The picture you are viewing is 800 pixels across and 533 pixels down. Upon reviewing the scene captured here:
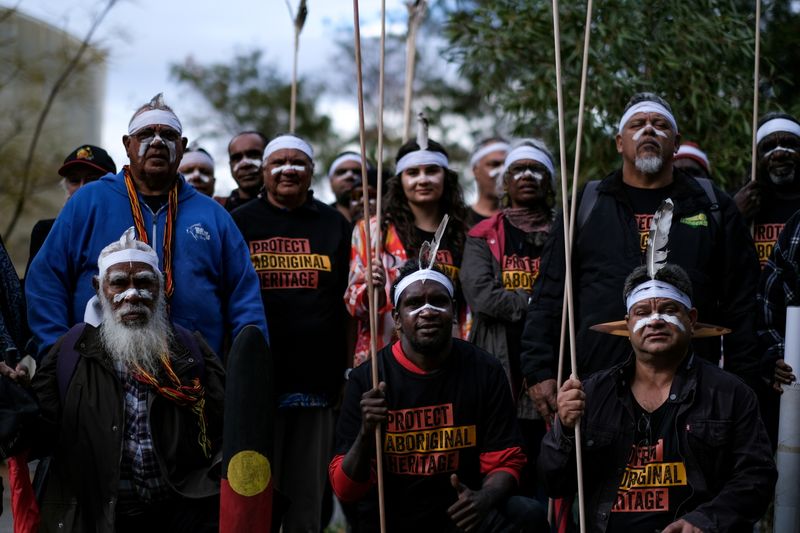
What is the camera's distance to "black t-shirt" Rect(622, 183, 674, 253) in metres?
5.89

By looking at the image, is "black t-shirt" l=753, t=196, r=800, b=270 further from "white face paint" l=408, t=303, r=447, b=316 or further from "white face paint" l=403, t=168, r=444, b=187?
"white face paint" l=408, t=303, r=447, b=316

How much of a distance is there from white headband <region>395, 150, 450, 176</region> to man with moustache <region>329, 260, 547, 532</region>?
4.98ft

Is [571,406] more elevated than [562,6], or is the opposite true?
[562,6]

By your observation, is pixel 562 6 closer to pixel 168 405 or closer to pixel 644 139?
pixel 644 139

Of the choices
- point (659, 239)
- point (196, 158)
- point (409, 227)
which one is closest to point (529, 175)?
point (409, 227)

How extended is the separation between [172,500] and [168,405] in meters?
0.40

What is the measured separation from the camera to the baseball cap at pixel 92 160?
7188 millimetres

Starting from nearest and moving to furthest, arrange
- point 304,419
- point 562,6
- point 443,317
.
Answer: point 443,317 < point 304,419 < point 562,6

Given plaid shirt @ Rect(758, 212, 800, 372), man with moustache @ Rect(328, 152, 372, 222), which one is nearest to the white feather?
plaid shirt @ Rect(758, 212, 800, 372)

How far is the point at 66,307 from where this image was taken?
19.4ft

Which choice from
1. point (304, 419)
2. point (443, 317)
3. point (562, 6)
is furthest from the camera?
point (562, 6)

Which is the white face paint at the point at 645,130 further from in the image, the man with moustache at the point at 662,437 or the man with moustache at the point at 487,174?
the man with moustache at the point at 487,174

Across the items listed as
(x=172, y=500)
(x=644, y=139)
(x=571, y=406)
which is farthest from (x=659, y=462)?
(x=172, y=500)

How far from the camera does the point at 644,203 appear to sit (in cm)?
596
